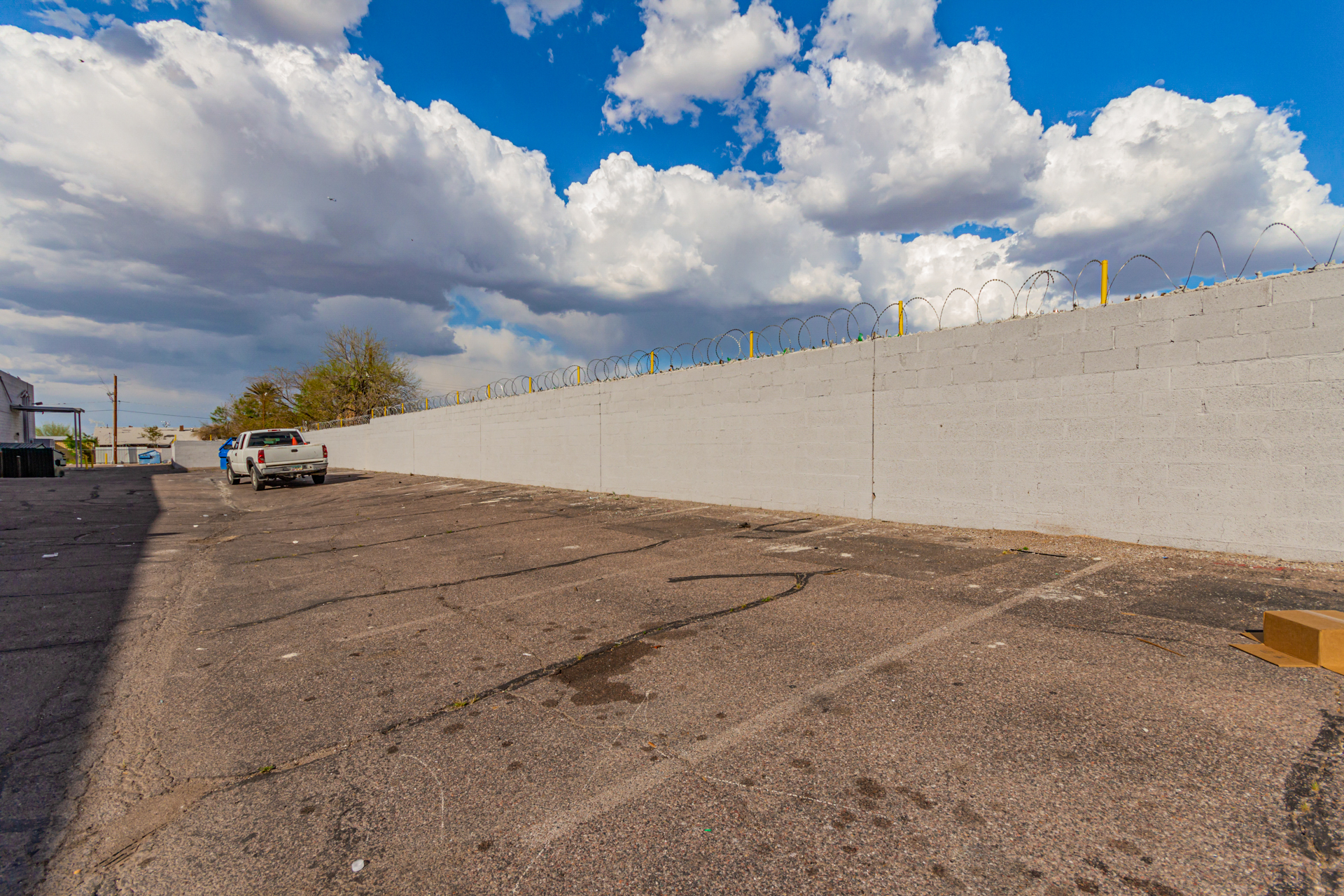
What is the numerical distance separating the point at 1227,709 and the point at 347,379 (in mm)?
44333

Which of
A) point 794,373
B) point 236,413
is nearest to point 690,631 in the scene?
point 794,373

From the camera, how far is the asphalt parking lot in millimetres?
1959

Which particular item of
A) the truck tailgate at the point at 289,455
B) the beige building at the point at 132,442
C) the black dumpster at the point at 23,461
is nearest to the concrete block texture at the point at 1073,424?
the truck tailgate at the point at 289,455

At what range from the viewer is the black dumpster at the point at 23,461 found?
24016 mm

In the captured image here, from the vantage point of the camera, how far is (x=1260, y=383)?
5.48 metres

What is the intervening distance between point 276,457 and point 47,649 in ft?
52.9

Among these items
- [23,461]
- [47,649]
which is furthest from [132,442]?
[47,649]

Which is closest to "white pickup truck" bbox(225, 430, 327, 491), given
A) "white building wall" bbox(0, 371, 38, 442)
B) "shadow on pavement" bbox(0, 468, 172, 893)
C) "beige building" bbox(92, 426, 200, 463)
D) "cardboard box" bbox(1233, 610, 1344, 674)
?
"shadow on pavement" bbox(0, 468, 172, 893)

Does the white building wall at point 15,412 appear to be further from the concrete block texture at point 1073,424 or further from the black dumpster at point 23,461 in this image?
the concrete block texture at point 1073,424

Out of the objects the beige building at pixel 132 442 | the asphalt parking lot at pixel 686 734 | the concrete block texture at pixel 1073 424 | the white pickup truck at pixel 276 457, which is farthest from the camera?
the beige building at pixel 132 442

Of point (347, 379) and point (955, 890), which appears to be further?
point (347, 379)

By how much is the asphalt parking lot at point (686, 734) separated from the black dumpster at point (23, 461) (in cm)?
2784

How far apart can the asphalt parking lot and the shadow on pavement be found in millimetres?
25

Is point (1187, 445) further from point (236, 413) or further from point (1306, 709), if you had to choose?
point (236, 413)
